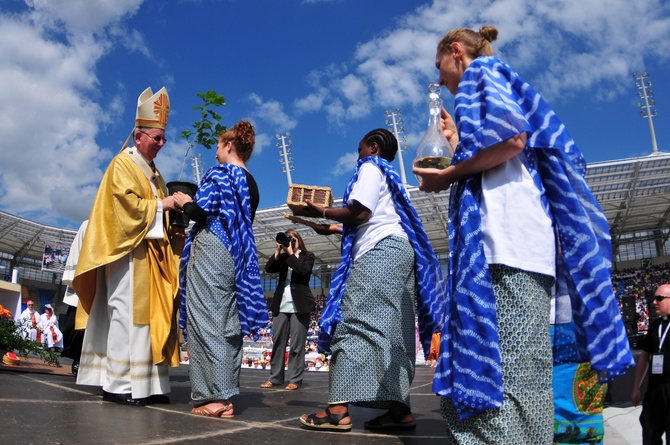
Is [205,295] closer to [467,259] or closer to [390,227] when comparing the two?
[390,227]

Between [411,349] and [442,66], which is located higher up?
[442,66]

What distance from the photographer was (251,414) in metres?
3.14

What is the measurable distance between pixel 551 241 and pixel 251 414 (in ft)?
6.74

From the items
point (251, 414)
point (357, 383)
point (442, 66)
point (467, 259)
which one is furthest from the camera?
point (251, 414)

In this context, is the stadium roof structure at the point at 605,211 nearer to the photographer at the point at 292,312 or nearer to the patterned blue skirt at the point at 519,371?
the photographer at the point at 292,312

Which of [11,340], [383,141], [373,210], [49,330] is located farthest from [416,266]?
[49,330]

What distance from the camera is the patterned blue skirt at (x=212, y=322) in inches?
120

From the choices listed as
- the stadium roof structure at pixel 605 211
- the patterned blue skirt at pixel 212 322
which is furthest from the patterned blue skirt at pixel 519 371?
the stadium roof structure at pixel 605 211

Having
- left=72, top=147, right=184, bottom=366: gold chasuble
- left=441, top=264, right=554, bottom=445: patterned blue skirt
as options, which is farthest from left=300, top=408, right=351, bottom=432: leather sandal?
left=72, top=147, right=184, bottom=366: gold chasuble

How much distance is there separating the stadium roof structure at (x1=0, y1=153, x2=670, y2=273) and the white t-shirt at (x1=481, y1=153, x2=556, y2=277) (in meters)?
18.5

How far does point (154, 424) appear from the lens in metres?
2.53

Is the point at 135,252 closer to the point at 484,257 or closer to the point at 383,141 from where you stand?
the point at 383,141

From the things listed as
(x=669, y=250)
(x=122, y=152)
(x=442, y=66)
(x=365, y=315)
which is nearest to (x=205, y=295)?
(x=365, y=315)

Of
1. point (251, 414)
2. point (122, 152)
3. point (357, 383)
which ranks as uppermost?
point (122, 152)
